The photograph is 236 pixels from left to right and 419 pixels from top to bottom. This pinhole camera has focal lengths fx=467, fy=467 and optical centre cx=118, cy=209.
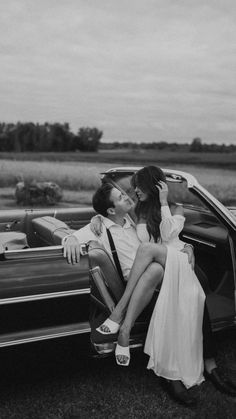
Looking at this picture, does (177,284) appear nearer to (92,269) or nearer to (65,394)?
(92,269)

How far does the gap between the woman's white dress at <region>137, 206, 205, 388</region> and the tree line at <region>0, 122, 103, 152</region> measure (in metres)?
15.9

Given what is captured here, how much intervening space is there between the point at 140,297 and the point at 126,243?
401 mm

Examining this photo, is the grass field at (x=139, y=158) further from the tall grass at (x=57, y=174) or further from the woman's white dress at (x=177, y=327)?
the woman's white dress at (x=177, y=327)

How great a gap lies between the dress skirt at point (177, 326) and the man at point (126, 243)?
6cm

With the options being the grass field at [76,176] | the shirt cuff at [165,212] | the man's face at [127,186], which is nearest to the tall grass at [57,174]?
the grass field at [76,176]

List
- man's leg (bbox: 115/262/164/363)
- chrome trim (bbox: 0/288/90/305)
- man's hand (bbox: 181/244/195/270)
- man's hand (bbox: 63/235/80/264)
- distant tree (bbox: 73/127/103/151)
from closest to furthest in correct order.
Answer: chrome trim (bbox: 0/288/90/305), man's hand (bbox: 63/235/80/264), man's leg (bbox: 115/262/164/363), man's hand (bbox: 181/244/195/270), distant tree (bbox: 73/127/103/151)

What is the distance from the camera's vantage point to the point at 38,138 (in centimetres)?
1964

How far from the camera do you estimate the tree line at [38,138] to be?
18844 mm

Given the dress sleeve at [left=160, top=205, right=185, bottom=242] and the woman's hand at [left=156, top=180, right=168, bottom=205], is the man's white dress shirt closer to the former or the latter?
the dress sleeve at [left=160, top=205, right=185, bottom=242]

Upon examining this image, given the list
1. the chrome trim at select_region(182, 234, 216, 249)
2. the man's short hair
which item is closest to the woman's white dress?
the man's short hair

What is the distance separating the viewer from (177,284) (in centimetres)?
284

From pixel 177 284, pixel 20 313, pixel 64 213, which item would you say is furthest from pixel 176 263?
pixel 64 213

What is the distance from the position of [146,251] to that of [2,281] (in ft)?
2.87

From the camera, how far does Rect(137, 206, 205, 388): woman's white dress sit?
280cm
